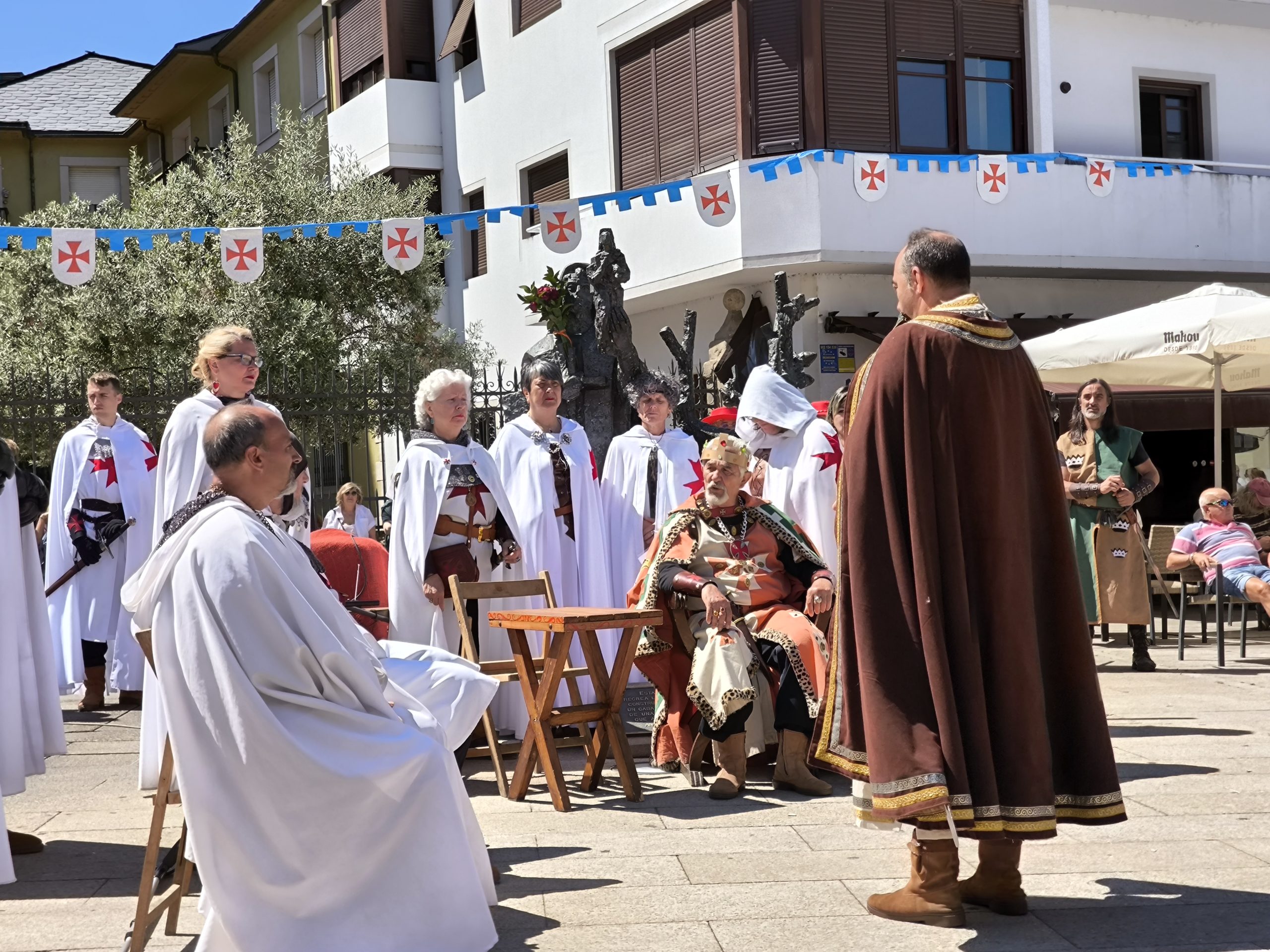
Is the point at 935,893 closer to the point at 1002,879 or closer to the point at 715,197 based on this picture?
the point at 1002,879

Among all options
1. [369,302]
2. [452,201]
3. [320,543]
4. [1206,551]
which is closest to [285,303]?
[369,302]

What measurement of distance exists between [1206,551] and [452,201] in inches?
630

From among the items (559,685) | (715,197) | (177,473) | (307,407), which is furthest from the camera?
(307,407)

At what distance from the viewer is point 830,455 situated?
7.58 m

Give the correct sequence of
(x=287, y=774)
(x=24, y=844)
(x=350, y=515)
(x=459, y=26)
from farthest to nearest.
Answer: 1. (x=459, y=26)
2. (x=350, y=515)
3. (x=24, y=844)
4. (x=287, y=774)

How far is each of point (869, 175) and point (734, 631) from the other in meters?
11.3

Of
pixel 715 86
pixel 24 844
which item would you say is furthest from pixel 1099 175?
pixel 24 844

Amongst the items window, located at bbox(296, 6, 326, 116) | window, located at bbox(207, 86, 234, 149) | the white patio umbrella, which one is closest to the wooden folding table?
the white patio umbrella

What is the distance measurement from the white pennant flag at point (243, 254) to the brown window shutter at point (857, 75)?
7.31 meters

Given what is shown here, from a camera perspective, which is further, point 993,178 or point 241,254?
point 993,178

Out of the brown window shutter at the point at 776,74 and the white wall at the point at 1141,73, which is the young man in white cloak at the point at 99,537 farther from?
the white wall at the point at 1141,73

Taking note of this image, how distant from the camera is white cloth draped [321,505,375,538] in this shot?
14008 mm

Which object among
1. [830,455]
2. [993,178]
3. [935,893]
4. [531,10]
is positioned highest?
[531,10]

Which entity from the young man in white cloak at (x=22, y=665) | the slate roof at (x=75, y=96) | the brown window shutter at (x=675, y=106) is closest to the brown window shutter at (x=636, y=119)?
the brown window shutter at (x=675, y=106)
